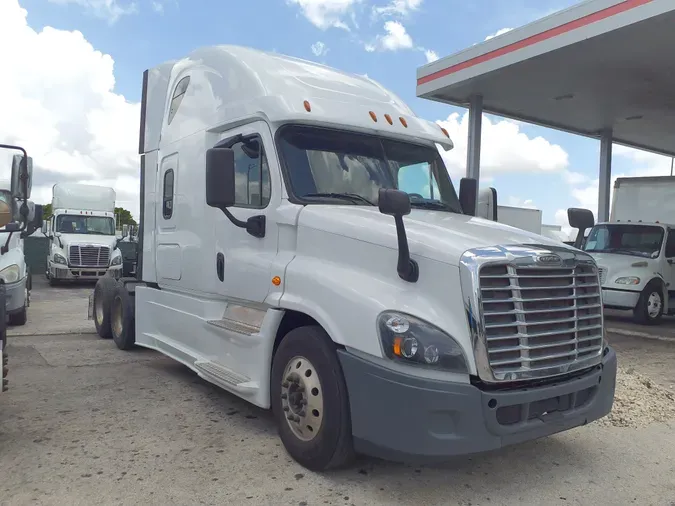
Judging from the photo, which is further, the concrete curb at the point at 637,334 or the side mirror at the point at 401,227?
the concrete curb at the point at 637,334

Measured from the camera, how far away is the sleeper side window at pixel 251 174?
4.73 metres

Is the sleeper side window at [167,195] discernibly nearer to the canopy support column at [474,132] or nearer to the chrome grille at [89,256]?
the canopy support column at [474,132]

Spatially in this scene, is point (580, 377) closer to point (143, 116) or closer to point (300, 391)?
point (300, 391)

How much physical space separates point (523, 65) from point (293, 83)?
10390 millimetres

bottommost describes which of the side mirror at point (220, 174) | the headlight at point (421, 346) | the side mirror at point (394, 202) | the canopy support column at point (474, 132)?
the headlight at point (421, 346)

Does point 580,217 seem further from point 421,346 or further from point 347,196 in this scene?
point 421,346

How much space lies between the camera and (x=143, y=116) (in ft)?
24.3

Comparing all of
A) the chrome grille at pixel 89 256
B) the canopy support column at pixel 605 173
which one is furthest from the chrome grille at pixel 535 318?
the canopy support column at pixel 605 173

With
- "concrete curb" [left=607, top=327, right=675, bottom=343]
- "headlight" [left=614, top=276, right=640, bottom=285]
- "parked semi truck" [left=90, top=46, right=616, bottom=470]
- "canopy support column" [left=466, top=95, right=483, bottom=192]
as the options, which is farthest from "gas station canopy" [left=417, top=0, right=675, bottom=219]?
"parked semi truck" [left=90, top=46, right=616, bottom=470]

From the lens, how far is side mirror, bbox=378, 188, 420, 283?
360cm

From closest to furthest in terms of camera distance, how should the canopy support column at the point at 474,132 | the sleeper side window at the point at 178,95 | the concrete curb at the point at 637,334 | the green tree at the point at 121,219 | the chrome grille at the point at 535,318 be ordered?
A: the chrome grille at the point at 535,318 < the sleeper side window at the point at 178,95 < the concrete curb at the point at 637,334 < the canopy support column at the point at 474,132 < the green tree at the point at 121,219

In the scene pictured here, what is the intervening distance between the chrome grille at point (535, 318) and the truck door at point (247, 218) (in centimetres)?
180

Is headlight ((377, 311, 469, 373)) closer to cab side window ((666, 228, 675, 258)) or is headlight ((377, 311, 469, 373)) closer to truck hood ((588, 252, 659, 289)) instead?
truck hood ((588, 252, 659, 289))

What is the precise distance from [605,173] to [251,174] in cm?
1859
